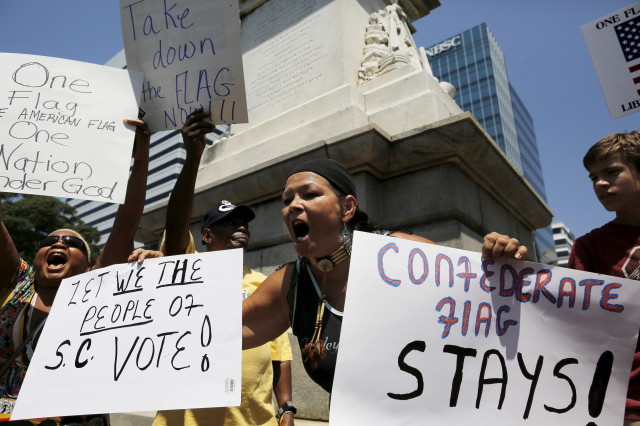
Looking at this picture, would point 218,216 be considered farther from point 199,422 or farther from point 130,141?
point 199,422

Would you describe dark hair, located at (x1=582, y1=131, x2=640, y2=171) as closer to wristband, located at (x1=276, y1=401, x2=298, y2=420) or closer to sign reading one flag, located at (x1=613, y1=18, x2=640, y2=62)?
sign reading one flag, located at (x1=613, y1=18, x2=640, y2=62)

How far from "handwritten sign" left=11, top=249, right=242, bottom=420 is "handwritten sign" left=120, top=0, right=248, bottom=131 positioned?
763 millimetres

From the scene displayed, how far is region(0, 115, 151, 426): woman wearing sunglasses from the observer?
177cm

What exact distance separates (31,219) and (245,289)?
99.3ft

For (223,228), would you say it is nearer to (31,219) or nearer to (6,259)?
(6,259)

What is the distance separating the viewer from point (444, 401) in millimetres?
1229

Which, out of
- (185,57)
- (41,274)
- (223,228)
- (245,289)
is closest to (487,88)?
(223,228)

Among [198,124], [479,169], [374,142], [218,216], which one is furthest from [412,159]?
[198,124]

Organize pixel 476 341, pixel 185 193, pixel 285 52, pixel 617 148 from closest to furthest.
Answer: pixel 476 341, pixel 617 148, pixel 185 193, pixel 285 52

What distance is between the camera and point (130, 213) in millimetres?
1838

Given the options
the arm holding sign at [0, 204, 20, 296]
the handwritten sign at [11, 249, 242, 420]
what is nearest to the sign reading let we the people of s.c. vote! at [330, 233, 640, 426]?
the handwritten sign at [11, 249, 242, 420]

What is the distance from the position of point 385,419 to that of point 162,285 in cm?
90

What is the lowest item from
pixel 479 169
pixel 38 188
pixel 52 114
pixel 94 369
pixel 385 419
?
pixel 385 419

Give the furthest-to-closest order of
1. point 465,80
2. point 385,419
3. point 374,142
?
point 465,80 < point 374,142 < point 385,419
